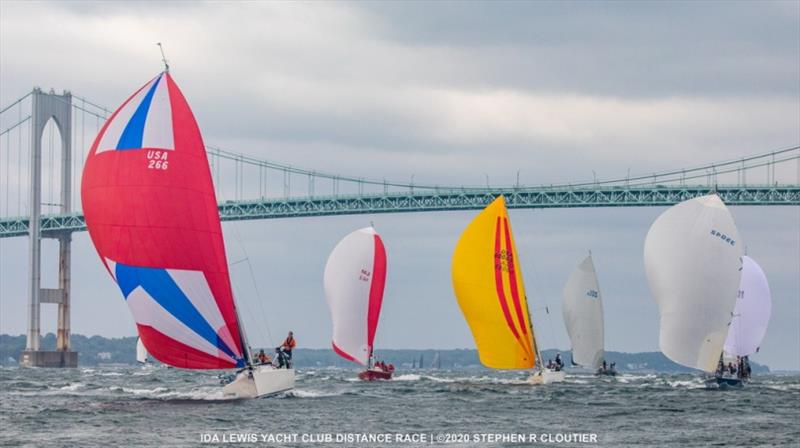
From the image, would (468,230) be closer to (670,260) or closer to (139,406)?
(670,260)

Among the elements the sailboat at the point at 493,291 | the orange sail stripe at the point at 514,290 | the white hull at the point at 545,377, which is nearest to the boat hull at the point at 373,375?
the white hull at the point at 545,377

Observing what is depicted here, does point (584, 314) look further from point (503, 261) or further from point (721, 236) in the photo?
point (721, 236)

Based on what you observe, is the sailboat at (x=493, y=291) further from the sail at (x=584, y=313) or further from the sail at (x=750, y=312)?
the sail at (x=584, y=313)

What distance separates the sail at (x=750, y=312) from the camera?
27.4 meters

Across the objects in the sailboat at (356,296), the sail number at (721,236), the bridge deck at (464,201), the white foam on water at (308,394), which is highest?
the bridge deck at (464,201)

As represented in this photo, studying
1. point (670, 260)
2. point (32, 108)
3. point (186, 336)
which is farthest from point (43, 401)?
point (32, 108)

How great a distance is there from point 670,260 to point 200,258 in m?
9.54

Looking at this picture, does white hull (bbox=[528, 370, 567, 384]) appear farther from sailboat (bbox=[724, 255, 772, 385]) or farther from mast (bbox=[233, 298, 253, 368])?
mast (bbox=[233, 298, 253, 368])

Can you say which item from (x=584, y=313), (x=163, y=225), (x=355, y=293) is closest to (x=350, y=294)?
(x=355, y=293)

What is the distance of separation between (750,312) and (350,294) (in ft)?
24.0

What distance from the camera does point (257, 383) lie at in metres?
16.9

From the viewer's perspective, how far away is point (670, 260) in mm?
23359

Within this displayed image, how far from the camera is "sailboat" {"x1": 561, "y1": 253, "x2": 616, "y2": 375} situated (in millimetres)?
34125

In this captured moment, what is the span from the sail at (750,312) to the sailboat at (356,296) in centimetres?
617
